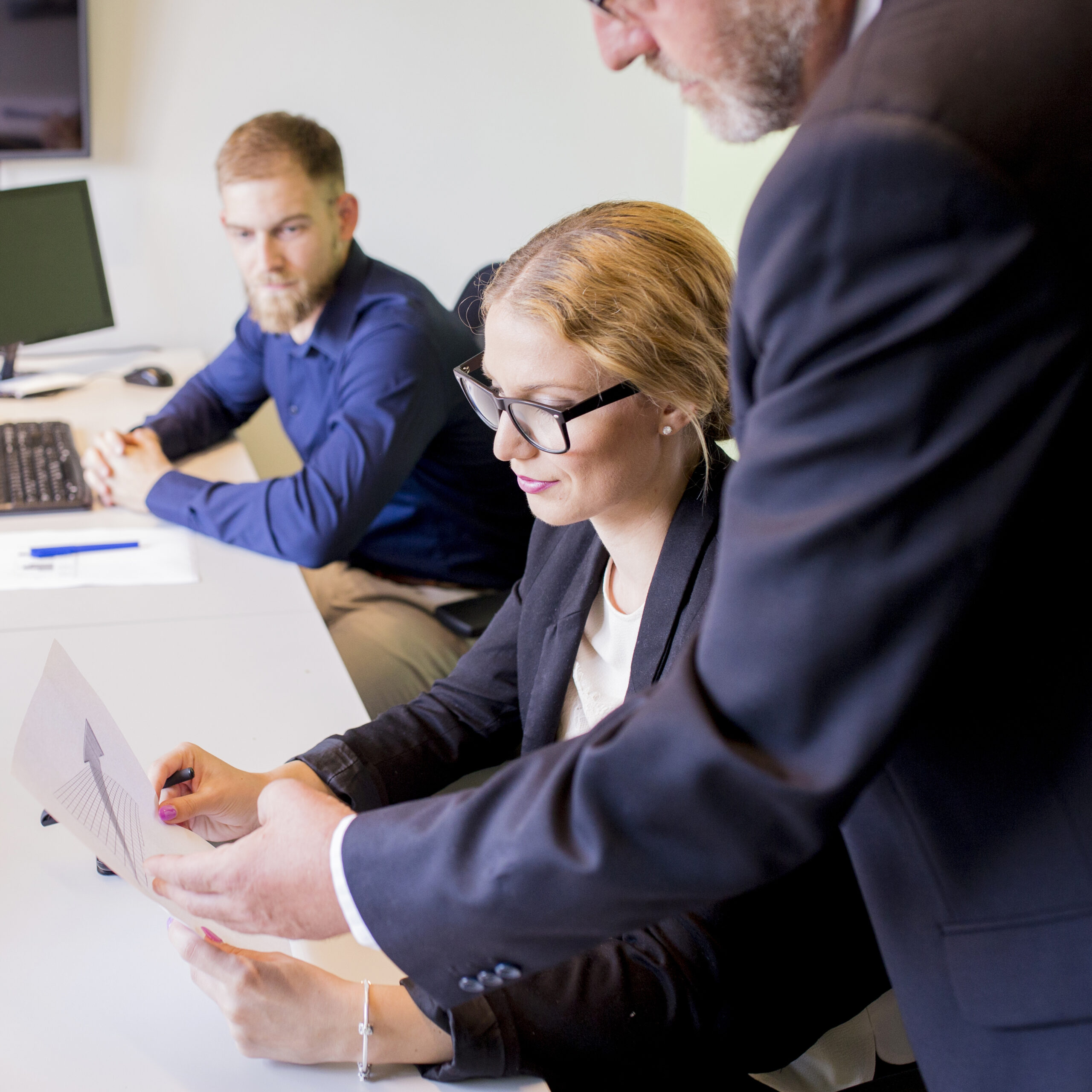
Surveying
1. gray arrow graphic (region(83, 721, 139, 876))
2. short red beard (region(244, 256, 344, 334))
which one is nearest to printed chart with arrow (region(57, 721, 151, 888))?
gray arrow graphic (region(83, 721, 139, 876))

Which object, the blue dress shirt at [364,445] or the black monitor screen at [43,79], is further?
the black monitor screen at [43,79]

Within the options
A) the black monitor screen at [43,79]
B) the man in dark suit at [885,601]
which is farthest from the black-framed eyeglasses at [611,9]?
the black monitor screen at [43,79]

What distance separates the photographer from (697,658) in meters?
0.62

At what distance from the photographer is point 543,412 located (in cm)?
114

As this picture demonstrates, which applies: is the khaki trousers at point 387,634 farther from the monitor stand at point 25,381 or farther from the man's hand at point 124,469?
the monitor stand at point 25,381

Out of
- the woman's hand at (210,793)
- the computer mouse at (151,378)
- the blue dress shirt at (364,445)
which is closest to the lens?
the woman's hand at (210,793)

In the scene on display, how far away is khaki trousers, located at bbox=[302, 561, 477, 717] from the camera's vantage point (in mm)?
1899

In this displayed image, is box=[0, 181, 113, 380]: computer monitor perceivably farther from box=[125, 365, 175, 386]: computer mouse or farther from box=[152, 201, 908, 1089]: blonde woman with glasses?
box=[152, 201, 908, 1089]: blonde woman with glasses

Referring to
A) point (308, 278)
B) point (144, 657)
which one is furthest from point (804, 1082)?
point (308, 278)

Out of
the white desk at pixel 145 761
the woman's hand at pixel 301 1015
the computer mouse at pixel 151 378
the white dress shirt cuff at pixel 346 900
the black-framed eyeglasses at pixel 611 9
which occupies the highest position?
the black-framed eyeglasses at pixel 611 9

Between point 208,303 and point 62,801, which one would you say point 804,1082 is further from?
point 208,303

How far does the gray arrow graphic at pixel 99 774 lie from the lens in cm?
87

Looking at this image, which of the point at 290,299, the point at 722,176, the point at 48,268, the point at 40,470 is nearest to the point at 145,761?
the point at 40,470

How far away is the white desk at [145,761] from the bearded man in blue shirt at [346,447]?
0.10 meters
